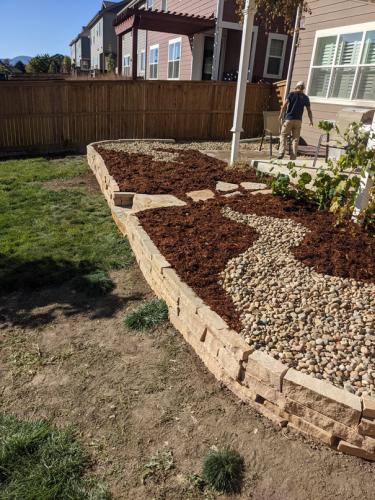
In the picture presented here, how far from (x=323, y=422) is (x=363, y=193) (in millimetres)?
2693

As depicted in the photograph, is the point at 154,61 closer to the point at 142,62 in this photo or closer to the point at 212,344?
the point at 142,62

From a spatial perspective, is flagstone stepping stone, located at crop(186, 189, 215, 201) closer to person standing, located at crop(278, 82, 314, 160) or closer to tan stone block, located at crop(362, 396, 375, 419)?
person standing, located at crop(278, 82, 314, 160)

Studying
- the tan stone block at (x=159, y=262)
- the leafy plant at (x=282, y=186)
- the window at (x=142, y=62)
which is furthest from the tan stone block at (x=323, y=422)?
the window at (x=142, y=62)

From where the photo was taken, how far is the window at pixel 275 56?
→ 14645mm

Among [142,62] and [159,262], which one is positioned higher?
[142,62]

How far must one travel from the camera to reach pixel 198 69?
50.5ft

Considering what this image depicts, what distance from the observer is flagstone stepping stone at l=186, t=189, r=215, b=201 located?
18.3 ft

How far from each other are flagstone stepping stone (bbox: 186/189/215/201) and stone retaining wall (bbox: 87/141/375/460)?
7.64 ft

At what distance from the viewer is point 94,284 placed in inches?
163

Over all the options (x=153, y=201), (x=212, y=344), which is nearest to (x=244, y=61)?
(x=153, y=201)

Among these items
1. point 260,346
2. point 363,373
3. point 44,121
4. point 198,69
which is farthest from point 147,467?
point 198,69

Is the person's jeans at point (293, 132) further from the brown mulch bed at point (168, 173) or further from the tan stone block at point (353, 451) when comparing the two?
the tan stone block at point (353, 451)

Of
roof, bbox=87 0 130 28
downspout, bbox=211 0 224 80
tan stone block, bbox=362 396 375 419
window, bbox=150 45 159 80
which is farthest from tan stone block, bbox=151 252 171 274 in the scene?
Answer: roof, bbox=87 0 130 28

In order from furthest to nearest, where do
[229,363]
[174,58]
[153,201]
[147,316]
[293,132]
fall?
1. [174,58]
2. [293,132]
3. [153,201]
4. [147,316]
5. [229,363]
